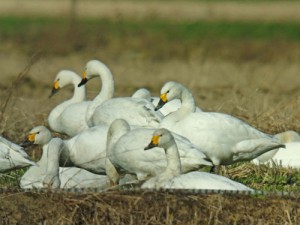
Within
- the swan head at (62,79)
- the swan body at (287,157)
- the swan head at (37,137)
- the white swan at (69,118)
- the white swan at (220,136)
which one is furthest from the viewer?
the swan head at (62,79)

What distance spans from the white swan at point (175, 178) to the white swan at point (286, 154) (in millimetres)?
1882

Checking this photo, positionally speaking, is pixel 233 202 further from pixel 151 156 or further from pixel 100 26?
pixel 100 26

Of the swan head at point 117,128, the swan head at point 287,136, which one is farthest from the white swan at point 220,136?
the swan head at point 287,136

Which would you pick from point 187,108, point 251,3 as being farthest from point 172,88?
point 251,3

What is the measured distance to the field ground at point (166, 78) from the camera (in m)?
7.15

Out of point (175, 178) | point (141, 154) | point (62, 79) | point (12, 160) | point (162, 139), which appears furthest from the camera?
point (62, 79)

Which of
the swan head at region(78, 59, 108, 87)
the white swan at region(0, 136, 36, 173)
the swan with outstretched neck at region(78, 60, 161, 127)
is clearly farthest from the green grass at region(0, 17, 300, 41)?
the white swan at region(0, 136, 36, 173)

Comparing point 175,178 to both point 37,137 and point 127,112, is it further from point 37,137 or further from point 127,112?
point 127,112

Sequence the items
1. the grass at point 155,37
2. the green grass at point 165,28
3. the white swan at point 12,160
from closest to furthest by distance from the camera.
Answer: the white swan at point 12,160, the grass at point 155,37, the green grass at point 165,28

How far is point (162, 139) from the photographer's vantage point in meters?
8.09

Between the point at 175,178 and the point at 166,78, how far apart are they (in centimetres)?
1026

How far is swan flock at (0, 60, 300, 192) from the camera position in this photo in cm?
814

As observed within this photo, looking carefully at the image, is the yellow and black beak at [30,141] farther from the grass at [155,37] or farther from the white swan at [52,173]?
the grass at [155,37]

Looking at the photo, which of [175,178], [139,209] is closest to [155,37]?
[175,178]
